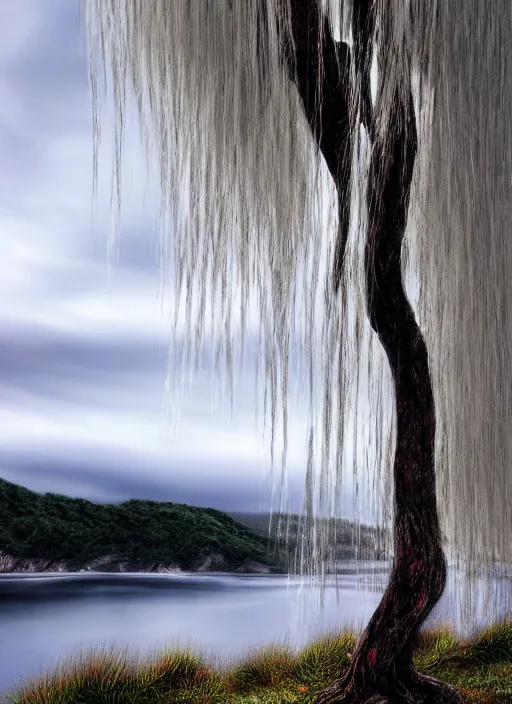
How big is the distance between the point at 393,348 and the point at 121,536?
0.84 m

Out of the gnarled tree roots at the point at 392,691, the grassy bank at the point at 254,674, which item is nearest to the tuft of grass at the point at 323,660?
the grassy bank at the point at 254,674

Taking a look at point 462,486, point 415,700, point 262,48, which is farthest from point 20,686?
point 262,48

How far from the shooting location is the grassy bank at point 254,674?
974 millimetres

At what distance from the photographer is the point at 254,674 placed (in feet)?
3.49

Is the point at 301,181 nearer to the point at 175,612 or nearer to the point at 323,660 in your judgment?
the point at 323,660

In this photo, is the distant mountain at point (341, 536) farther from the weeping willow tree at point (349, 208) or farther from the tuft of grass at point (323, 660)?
the tuft of grass at point (323, 660)

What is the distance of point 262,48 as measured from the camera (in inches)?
27.4

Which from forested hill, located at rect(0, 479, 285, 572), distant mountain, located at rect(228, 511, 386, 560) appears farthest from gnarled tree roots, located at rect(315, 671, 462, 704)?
forested hill, located at rect(0, 479, 285, 572)

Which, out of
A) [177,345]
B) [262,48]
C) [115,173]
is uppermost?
[262,48]

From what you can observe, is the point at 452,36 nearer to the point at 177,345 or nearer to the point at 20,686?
the point at 177,345

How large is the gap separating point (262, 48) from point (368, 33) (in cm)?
11

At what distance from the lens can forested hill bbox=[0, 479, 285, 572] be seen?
1.36 metres

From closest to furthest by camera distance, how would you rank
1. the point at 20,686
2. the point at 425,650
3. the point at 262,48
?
the point at 262,48, the point at 20,686, the point at 425,650

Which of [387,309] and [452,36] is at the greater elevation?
[452,36]
